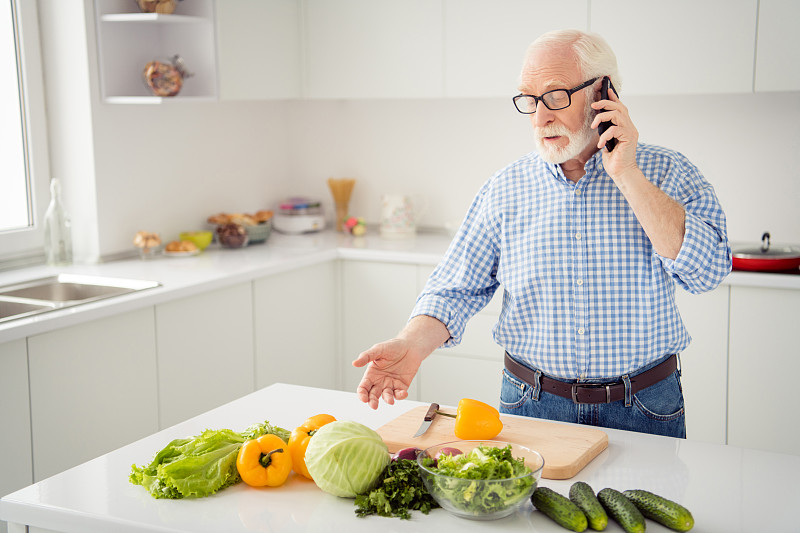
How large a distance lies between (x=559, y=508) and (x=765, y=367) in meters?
2.02

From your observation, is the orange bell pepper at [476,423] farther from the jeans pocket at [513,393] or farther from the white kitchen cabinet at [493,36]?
the white kitchen cabinet at [493,36]

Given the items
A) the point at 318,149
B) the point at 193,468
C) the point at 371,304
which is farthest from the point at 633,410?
the point at 318,149

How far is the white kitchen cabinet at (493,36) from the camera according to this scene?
3338mm

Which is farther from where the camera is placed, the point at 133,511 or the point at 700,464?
the point at 700,464

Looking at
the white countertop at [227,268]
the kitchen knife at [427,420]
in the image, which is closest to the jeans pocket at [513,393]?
the kitchen knife at [427,420]

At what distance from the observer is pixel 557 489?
1.41 m

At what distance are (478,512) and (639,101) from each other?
8.74ft

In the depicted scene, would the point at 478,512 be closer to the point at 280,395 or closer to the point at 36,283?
the point at 280,395

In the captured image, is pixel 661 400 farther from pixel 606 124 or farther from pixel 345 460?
pixel 345 460

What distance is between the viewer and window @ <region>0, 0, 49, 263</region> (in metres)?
3.08

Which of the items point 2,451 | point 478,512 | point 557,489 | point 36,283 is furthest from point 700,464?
point 36,283

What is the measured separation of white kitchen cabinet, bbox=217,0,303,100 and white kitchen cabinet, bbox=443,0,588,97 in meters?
0.73

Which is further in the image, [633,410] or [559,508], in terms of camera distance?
[633,410]

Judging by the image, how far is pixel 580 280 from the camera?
189 centimetres
